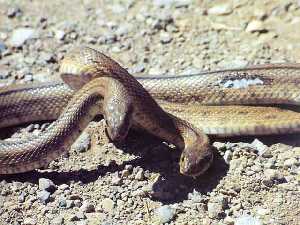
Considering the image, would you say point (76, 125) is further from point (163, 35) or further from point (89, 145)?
point (163, 35)

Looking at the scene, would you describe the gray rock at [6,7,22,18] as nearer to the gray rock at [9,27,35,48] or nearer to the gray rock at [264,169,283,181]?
the gray rock at [9,27,35,48]

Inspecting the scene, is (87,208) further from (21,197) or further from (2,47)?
(2,47)

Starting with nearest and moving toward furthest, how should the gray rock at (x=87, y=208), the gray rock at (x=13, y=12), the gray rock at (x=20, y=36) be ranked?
the gray rock at (x=87, y=208), the gray rock at (x=20, y=36), the gray rock at (x=13, y=12)

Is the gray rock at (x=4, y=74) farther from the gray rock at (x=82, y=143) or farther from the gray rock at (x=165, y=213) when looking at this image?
the gray rock at (x=165, y=213)

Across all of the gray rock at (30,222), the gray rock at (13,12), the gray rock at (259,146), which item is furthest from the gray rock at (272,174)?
Answer: the gray rock at (13,12)

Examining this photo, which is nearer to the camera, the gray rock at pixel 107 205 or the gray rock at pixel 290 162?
the gray rock at pixel 107 205

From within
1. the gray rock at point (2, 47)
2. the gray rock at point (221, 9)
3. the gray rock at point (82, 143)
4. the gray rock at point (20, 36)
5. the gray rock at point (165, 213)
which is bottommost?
the gray rock at point (165, 213)
